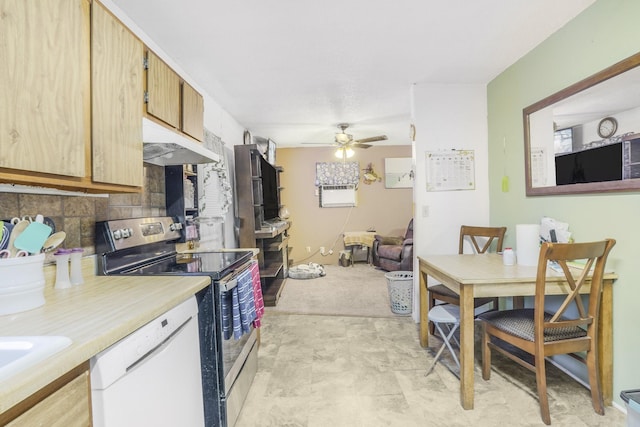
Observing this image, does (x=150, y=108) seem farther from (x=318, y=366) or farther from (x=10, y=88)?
(x=318, y=366)

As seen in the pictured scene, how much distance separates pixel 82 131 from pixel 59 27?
340mm

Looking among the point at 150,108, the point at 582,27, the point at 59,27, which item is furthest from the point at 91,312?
the point at 582,27

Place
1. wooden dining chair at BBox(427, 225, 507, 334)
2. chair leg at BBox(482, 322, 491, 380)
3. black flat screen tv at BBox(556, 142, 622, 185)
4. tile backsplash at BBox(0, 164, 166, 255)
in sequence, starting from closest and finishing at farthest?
1. tile backsplash at BBox(0, 164, 166, 255)
2. black flat screen tv at BBox(556, 142, 622, 185)
3. chair leg at BBox(482, 322, 491, 380)
4. wooden dining chair at BBox(427, 225, 507, 334)

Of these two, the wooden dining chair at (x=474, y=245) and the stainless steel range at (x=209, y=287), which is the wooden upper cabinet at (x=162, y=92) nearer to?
the stainless steel range at (x=209, y=287)

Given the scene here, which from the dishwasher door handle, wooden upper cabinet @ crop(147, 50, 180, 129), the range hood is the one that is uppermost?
wooden upper cabinet @ crop(147, 50, 180, 129)

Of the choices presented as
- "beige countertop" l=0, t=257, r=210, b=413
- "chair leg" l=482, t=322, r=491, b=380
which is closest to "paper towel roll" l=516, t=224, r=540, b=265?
"chair leg" l=482, t=322, r=491, b=380

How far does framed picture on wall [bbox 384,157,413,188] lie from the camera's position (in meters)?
6.15

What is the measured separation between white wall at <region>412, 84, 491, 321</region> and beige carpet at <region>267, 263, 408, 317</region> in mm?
725

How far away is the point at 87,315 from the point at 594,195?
2522 mm

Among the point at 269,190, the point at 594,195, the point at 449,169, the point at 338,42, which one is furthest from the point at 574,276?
the point at 269,190

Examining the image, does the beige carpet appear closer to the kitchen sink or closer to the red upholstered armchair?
the red upholstered armchair

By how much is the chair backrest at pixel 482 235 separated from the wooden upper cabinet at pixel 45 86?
2767 millimetres

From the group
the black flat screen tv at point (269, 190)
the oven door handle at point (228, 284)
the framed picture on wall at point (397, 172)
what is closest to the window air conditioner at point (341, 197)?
the framed picture on wall at point (397, 172)

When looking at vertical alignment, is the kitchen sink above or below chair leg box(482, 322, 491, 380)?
above
